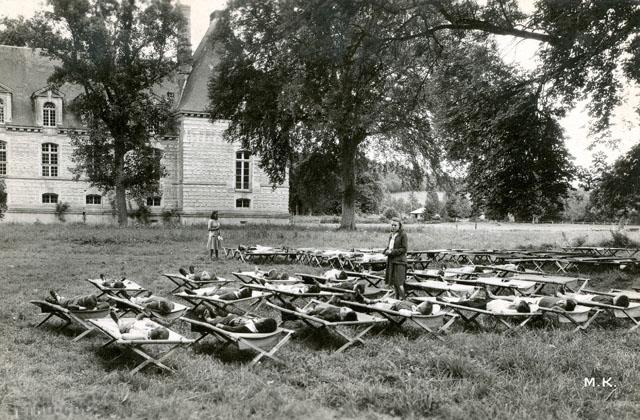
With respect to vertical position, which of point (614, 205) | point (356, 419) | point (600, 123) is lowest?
point (356, 419)

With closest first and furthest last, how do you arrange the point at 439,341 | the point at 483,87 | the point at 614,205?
the point at 439,341, the point at 483,87, the point at 614,205

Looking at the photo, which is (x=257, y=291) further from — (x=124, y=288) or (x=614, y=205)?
(x=614, y=205)

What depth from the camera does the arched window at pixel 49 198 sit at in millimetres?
36531

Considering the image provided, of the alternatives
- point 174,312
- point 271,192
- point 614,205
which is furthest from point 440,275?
point 271,192

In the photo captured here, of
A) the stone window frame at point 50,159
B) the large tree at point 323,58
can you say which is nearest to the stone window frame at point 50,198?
the stone window frame at point 50,159

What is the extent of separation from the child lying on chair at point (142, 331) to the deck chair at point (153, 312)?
3.66 feet

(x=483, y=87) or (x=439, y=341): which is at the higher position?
(x=483, y=87)

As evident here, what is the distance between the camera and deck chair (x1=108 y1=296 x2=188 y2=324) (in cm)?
823

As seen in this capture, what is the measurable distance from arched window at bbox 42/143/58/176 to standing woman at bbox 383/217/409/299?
31.8 meters

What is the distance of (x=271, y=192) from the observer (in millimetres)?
39094

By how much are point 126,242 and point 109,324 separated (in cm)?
1627

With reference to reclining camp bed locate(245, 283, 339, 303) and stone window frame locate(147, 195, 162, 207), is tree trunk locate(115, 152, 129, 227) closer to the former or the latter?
stone window frame locate(147, 195, 162, 207)

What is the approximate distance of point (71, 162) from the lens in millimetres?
36938

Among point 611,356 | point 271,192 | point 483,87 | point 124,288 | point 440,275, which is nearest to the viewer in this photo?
point 611,356
